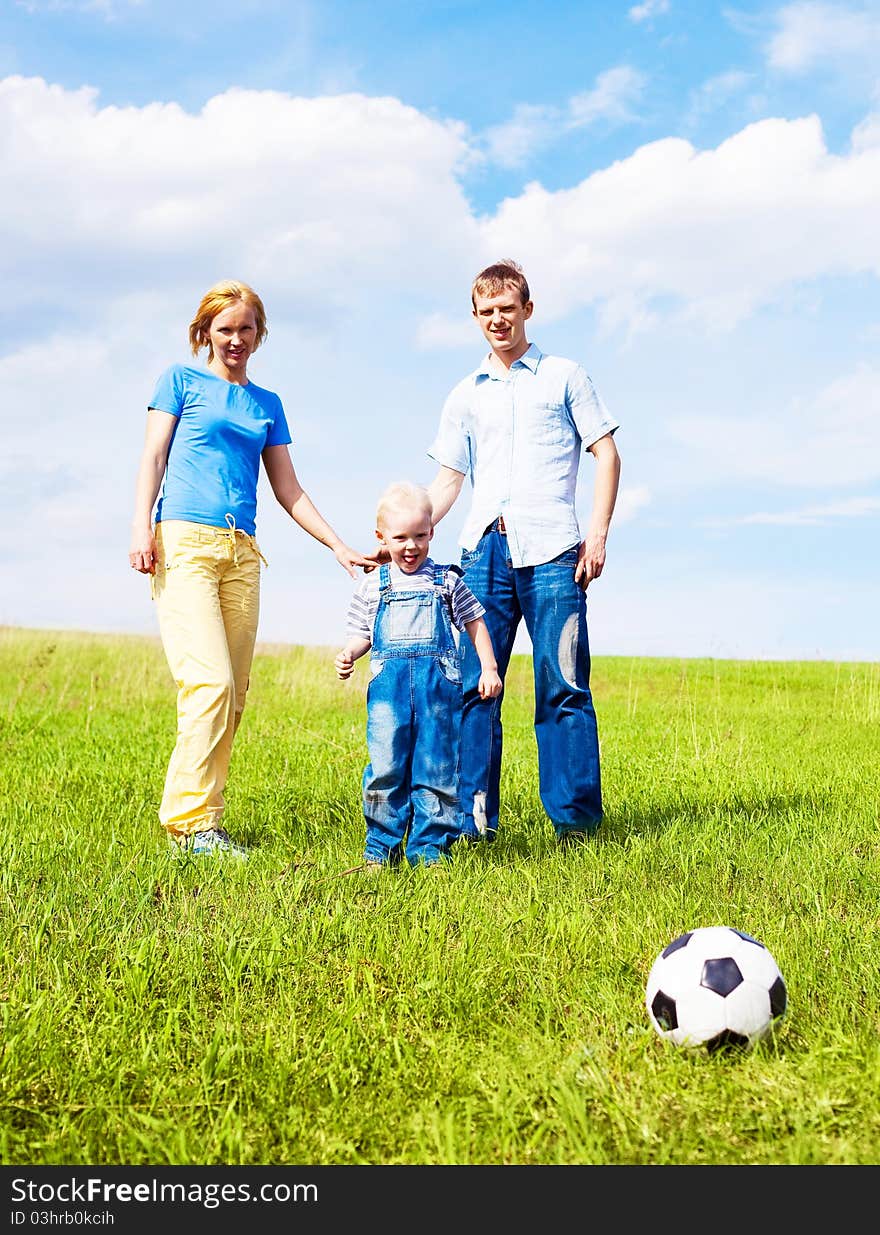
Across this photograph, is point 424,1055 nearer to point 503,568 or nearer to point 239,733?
point 503,568

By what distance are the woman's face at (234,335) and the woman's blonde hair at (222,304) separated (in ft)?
0.09

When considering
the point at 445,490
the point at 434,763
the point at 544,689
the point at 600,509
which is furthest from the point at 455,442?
the point at 434,763

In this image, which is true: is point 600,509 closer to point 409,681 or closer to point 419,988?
point 409,681

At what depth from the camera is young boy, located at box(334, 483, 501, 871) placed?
5.20m

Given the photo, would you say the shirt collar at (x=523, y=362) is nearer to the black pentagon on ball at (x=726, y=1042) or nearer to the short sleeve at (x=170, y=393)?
the short sleeve at (x=170, y=393)

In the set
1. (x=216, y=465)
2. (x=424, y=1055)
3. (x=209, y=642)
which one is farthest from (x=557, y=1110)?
(x=216, y=465)

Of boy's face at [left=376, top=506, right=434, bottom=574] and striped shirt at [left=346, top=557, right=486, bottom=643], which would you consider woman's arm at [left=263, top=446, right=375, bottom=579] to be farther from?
boy's face at [left=376, top=506, right=434, bottom=574]

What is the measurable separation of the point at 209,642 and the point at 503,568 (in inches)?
67.0

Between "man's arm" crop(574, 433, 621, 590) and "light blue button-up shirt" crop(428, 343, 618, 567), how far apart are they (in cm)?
7

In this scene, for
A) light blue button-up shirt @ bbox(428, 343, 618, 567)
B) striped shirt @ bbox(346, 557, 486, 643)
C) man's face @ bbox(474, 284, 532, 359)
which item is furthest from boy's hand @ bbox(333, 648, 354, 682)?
man's face @ bbox(474, 284, 532, 359)

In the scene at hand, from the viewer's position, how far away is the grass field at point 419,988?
3.03 metres

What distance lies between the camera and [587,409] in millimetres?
5930

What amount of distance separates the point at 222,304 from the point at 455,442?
1.52 m
